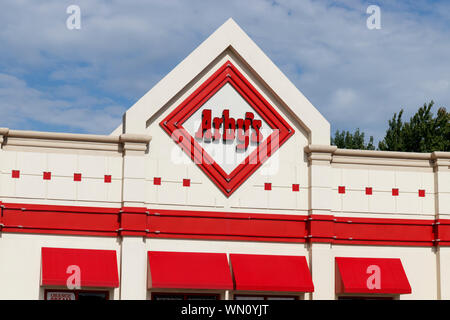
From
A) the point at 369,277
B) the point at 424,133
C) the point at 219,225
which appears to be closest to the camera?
the point at 219,225

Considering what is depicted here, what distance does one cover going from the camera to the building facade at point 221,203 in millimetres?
22078

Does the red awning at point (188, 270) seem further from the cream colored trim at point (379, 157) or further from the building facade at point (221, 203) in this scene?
the cream colored trim at point (379, 157)

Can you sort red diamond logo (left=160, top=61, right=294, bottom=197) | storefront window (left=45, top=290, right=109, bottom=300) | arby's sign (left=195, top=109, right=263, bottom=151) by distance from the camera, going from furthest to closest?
arby's sign (left=195, top=109, right=263, bottom=151) → red diamond logo (left=160, top=61, right=294, bottom=197) → storefront window (left=45, top=290, right=109, bottom=300)

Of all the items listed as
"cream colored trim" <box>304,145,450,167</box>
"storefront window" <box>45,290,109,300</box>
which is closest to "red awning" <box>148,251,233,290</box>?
"storefront window" <box>45,290,109,300</box>

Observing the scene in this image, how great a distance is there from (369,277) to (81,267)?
964 centimetres

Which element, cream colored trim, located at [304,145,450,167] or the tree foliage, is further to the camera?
the tree foliage

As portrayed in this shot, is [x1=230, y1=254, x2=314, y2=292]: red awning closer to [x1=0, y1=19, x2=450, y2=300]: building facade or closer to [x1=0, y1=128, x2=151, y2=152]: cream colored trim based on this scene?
[x1=0, y1=19, x2=450, y2=300]: building facade

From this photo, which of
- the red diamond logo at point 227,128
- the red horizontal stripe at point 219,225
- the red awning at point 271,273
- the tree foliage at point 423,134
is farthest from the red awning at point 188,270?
the tree foliage at point 423,134

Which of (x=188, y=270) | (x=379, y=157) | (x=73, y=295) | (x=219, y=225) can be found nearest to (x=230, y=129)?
(x=219, y=225)

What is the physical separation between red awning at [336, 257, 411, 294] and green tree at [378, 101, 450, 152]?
26524 millimetres

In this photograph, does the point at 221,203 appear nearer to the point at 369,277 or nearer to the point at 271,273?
the point at 271,273

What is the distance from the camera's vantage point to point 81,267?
70.9 feet

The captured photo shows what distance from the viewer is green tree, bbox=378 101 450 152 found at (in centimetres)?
4912
